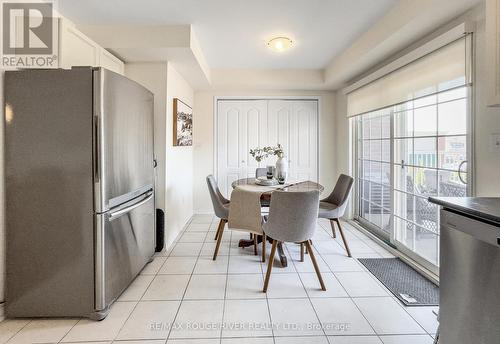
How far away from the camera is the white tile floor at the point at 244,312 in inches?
66.9

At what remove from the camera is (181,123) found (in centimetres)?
366

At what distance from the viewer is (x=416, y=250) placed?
2785mm

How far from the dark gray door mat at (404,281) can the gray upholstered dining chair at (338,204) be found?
34 centimetres

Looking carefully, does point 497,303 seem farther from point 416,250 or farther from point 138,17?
point 138,17

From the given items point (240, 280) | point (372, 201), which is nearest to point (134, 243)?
point (240, 280)

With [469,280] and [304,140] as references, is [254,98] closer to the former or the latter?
[304,140]

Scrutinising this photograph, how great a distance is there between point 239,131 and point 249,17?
241cm

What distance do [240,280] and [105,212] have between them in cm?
129

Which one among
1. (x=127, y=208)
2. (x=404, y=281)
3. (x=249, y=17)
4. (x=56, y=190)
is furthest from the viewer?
(x=249, y=17)

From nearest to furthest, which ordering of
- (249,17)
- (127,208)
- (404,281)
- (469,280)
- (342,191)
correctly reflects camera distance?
(469,280) → (127,208) → (404,281) → (249,17) → (342,191)

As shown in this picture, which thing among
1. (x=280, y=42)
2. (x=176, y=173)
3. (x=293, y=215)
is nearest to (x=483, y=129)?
(x=293, y=215)

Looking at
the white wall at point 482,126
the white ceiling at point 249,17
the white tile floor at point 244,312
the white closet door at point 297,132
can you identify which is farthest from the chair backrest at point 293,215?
the white closet door at point 297,132

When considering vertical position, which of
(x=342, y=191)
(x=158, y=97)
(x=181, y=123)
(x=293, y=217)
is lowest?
(x=293, y=217)

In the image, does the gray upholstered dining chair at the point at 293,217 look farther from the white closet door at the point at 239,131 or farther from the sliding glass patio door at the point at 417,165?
the white closet door at the point at 239,131
